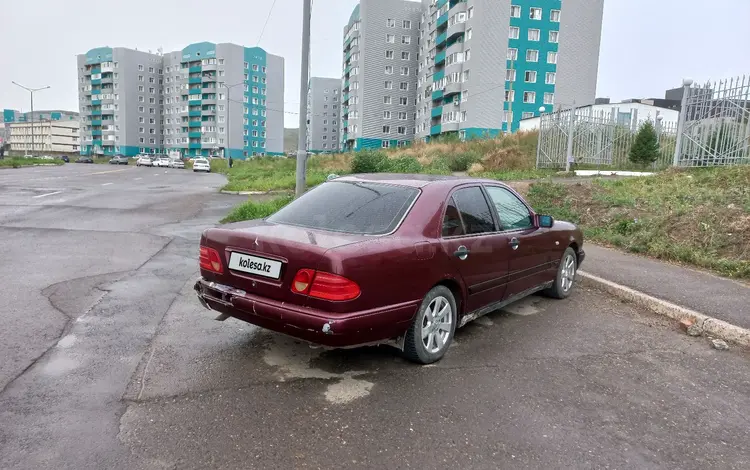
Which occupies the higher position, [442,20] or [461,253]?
[442,20]

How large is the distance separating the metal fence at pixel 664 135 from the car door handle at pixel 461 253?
430 inches

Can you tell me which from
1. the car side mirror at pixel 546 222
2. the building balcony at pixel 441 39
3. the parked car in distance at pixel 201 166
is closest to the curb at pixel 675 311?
the car side mirror at pixel 546 222

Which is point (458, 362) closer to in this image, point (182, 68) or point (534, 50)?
point (534, 50)

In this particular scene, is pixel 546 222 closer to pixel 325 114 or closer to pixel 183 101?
pixel 183 101

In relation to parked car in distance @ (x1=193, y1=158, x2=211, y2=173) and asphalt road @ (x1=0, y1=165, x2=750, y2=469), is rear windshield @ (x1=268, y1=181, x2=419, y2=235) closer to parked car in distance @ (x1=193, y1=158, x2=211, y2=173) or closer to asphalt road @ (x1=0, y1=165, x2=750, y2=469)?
asphalt road @ (x1=0, y1=165, x2=750, y2=469)

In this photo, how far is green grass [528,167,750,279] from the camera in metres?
8.02

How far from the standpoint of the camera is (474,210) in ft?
15.4

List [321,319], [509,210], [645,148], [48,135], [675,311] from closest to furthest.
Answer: [321,319]
[509,210]
[675,311]
[645,148]
[48,135]

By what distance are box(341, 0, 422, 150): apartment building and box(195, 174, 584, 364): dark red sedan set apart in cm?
7239

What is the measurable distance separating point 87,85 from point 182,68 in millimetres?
25814

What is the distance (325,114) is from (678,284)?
122745 millimetres

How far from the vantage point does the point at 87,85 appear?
116312 millimetres

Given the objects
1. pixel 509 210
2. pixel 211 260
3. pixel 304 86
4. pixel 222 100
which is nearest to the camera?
pixel 211 260

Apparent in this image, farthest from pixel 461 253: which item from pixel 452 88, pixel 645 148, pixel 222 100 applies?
pixel 222 100
